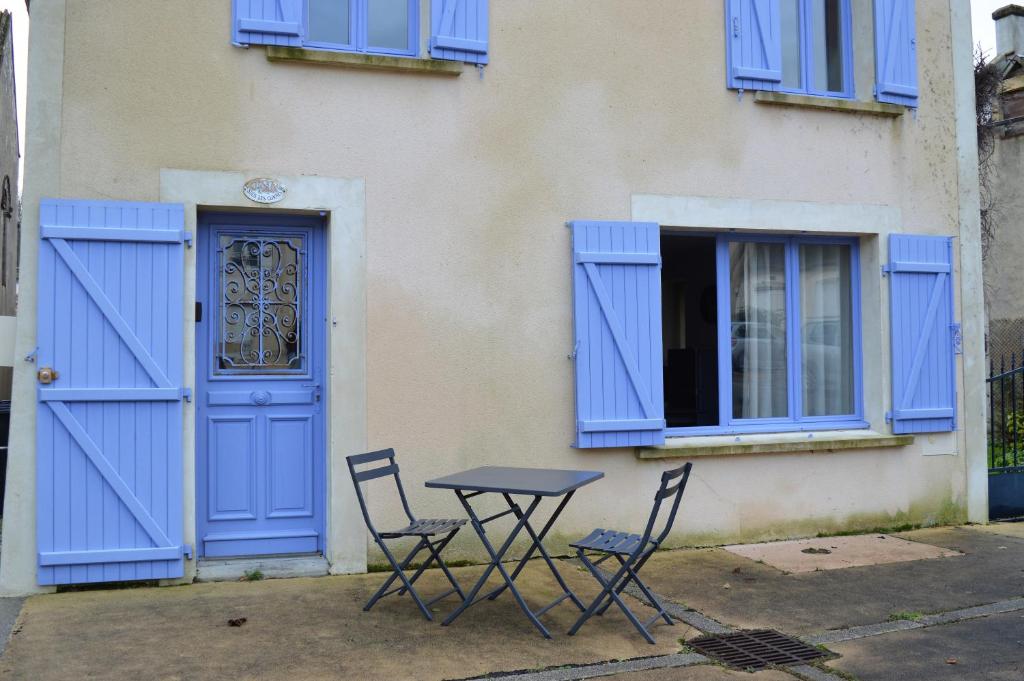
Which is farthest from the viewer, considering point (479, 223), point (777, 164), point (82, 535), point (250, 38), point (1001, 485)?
point (1001, 485)

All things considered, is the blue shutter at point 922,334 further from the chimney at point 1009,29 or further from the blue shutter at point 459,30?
the chimney at point 1009,29

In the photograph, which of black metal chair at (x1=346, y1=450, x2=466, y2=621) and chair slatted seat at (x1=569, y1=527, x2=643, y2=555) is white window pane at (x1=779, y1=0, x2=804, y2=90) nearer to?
chair slatted seat at (x1=569, y1=527, x2=643, y2=555)

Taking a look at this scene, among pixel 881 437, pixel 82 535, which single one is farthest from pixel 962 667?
pixel 82 535

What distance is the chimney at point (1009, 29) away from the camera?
1395 centimetres

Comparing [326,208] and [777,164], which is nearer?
[326,208]

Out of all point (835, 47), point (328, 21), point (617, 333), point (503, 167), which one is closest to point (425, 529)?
point (617, 333)

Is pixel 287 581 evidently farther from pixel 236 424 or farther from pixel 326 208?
pixel 326 208

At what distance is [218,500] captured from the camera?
5.59 metres

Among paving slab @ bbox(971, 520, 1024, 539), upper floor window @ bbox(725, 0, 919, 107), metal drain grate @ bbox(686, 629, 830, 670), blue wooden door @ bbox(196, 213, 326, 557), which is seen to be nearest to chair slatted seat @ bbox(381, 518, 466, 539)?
blue wooden door @ bbox(196, 213, 326, 557)

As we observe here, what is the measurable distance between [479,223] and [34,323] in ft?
8.61

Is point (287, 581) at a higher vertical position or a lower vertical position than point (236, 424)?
lower

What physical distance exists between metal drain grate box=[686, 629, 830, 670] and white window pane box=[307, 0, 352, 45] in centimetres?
410

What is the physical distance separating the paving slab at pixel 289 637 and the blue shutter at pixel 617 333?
4.04 ft

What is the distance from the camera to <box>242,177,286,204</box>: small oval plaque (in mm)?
5492
